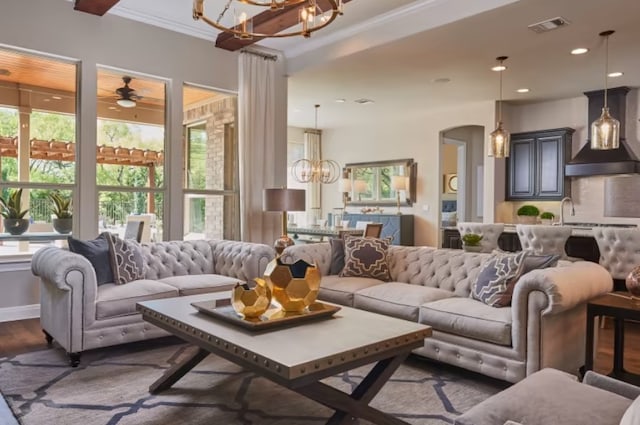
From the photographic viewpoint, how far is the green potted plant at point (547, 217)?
751 centimetres

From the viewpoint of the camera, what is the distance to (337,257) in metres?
4.59

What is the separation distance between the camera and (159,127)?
5.55m

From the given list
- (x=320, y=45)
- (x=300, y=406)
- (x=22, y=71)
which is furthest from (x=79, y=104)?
(x=300, y=406)

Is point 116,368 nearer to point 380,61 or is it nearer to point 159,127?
point 159,127

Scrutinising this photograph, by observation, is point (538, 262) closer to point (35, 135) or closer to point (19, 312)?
point (19, 312)

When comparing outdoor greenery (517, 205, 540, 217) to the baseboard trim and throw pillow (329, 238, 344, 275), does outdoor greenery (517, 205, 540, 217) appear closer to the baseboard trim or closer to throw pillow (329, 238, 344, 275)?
throw pillow (329, 238, 344, 275)

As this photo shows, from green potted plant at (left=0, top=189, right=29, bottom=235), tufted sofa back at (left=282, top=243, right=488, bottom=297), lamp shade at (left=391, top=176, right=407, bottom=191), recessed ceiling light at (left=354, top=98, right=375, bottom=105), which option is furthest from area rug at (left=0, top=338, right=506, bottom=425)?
lamp shade at (left=391, top=176, right=407, bottom=191)

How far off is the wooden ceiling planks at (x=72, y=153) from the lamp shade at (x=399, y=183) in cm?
479

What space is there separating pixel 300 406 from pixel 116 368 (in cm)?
143

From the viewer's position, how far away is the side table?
265 cm

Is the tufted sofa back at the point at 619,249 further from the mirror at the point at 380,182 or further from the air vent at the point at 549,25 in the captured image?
the mirror at the point at 380,182

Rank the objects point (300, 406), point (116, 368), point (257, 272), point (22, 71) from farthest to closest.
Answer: point (22, 71)
point (257, 272)
point (116, 368)
point (300, 406)

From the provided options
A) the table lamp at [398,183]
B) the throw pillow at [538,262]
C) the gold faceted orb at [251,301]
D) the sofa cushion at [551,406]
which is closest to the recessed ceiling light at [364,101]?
the table lamp at [398,183]

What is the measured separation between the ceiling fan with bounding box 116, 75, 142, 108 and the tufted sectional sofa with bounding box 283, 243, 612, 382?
3.31 meters
